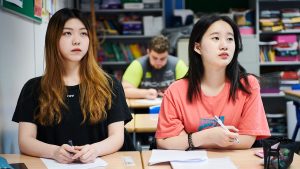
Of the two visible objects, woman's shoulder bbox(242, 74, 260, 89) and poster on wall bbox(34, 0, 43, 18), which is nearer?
woman's shoulder bbox(242, 74, 260, 89)

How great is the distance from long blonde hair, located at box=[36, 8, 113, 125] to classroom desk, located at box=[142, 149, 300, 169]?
0.34 metres

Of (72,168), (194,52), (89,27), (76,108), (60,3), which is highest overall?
(60,3)

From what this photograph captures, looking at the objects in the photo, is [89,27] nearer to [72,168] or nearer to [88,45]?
[88,45]

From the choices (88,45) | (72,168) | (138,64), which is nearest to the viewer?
(72,168)

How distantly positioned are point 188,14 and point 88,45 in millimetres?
3704

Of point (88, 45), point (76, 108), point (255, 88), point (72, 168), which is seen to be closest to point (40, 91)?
point (76, 108)

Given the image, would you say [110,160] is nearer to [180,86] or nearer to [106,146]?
[106,146]

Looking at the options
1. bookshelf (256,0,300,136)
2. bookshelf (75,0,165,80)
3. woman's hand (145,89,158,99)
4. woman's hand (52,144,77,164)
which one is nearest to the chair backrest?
woman's hand (145,89,158,99)

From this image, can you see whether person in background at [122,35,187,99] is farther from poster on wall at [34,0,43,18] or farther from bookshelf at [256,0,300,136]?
bookshelf at [256,0,300,136]

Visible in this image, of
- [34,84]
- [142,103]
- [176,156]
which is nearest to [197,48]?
[176,156]

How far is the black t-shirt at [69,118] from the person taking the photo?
1.90 m

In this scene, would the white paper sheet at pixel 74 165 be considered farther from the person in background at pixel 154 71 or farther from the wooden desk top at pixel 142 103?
the person in background at pixel 154 71

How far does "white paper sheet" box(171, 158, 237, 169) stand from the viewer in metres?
1.54

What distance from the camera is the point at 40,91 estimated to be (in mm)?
1925
